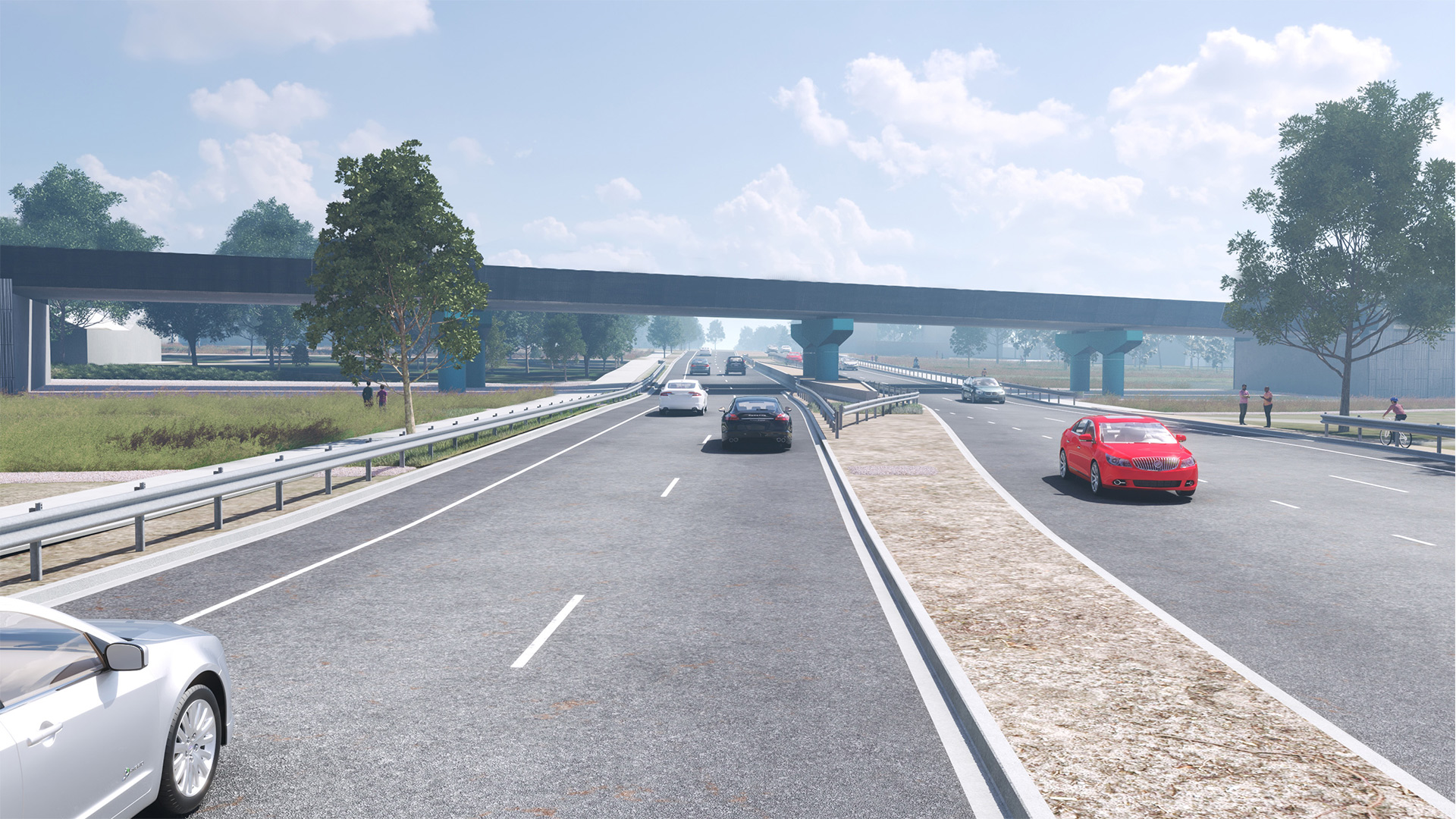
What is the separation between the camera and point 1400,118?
36.3m

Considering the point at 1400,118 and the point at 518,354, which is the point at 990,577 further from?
the point at 518,354

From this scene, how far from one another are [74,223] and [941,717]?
11073 centimetres

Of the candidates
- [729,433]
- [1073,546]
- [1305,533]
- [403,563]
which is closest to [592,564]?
[403,563]

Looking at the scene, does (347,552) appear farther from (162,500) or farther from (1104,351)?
(1104,351)

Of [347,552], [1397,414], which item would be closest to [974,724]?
[347,552]

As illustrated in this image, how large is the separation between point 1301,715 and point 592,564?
6978 millimetres

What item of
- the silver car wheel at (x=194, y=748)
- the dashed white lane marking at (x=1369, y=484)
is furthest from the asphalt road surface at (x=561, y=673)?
the dashed white lane marking at (x=1369, y=484)

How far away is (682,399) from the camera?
→ 121 ft

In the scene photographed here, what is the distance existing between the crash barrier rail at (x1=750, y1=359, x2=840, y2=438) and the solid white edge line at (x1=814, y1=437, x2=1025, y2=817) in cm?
1871

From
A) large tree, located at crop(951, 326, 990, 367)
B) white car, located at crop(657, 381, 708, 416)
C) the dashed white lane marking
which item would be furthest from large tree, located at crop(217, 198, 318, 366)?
large tree, located at crop(951, 326, 990, 367)

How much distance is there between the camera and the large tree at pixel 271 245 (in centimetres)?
9144

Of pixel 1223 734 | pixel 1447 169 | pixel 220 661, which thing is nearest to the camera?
pixel 220 661

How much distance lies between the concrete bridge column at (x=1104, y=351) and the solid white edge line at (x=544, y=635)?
73357 mm

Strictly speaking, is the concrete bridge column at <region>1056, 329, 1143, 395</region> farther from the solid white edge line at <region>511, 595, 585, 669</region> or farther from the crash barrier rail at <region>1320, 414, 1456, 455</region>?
the solid white edge line at <region>511, 595, 585, 669</region>
